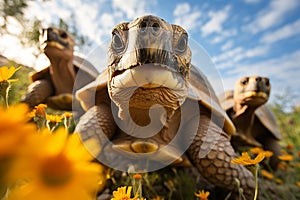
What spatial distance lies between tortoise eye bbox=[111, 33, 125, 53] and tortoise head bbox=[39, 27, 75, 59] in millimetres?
2374

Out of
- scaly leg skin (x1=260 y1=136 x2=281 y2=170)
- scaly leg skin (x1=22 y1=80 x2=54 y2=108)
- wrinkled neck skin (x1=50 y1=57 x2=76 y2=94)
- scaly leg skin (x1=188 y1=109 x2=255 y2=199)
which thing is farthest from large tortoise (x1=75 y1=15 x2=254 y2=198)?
scaly leg skin (x1=22 y1=80 x2=54 y2=108)

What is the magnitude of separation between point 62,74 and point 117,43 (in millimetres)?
2699

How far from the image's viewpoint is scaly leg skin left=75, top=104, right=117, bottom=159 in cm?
159

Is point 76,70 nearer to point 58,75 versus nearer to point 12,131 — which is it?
point 58,75

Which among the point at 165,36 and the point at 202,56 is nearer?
the point at 165,36

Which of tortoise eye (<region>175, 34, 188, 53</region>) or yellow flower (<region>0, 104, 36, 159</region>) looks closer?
yellow flower (<region>0, 104, 36, 159</region>)

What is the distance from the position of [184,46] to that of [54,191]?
1032 millimetres

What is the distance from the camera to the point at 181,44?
1.15m

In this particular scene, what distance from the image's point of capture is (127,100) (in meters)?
1.23

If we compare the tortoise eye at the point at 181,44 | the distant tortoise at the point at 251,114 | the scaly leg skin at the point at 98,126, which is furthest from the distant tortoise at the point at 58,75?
the tortoise eye at the point at 181,44

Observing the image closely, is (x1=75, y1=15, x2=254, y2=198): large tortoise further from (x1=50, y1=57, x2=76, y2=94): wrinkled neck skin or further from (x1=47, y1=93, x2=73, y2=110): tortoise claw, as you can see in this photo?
(x1=50, y1=57, x2=76, y2=94): wrinkled neck skin

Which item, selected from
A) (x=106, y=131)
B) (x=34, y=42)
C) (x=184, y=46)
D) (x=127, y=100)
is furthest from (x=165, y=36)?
(x=34, y=42)

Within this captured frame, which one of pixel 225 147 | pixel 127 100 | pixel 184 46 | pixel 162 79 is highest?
pixel 184 46

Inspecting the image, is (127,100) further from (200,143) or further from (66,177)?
(66,177)
